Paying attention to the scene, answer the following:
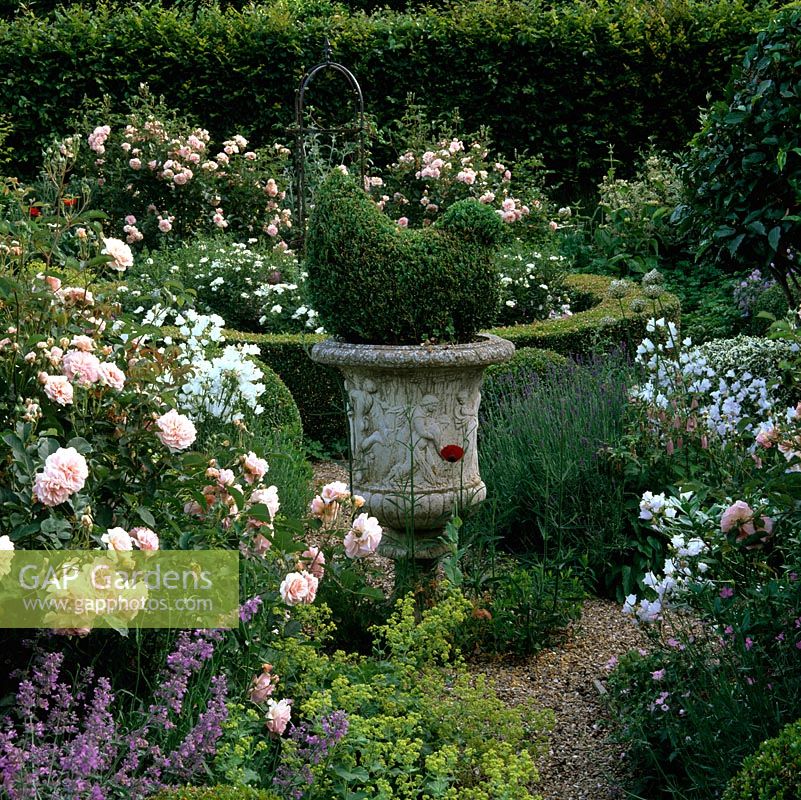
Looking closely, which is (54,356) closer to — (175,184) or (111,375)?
(111,375)

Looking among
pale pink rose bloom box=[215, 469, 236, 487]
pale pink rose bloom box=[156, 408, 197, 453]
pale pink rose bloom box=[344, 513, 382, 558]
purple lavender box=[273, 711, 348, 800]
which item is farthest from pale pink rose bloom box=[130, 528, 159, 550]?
pale pink rose bloom box=[344, 513, 382, 558]

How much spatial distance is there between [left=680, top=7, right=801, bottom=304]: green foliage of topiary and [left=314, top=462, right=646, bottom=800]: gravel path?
1.92m

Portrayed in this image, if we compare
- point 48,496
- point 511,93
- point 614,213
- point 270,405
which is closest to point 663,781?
point 48,496

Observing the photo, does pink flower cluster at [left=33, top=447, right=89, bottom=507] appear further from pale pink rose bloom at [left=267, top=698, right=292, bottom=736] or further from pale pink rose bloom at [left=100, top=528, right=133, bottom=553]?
pale pink rose bloom at [left=267, top=698, right=292, bottom=736]

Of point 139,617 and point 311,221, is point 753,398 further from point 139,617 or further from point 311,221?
point 139,617

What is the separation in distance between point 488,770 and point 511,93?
35.7 ft

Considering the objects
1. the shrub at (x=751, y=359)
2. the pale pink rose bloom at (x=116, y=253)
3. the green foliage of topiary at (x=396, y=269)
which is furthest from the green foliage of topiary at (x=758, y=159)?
the pale pink rose bloom at (x=116, y=253)

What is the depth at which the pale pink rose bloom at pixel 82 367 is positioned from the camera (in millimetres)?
2658

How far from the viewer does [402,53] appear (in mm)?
12539

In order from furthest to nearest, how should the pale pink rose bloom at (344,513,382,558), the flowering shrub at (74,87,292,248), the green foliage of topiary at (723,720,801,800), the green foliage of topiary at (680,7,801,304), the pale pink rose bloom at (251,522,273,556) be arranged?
the flowering shrub at (74,87,292,248)
the green foliage of topiary at (680,7,801,304)
the pale pink rose bloom at (344,513,382,558)
the pale pink rose bloom at (251,522,273,556)
the green foliage of topiary at (723,720,801,800)

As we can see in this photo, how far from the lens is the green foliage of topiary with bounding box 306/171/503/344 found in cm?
414

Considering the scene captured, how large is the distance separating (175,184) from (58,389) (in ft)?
25.7

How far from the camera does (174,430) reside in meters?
2.70

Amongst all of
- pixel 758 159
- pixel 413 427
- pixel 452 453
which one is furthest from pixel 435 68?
pixel 452 453
